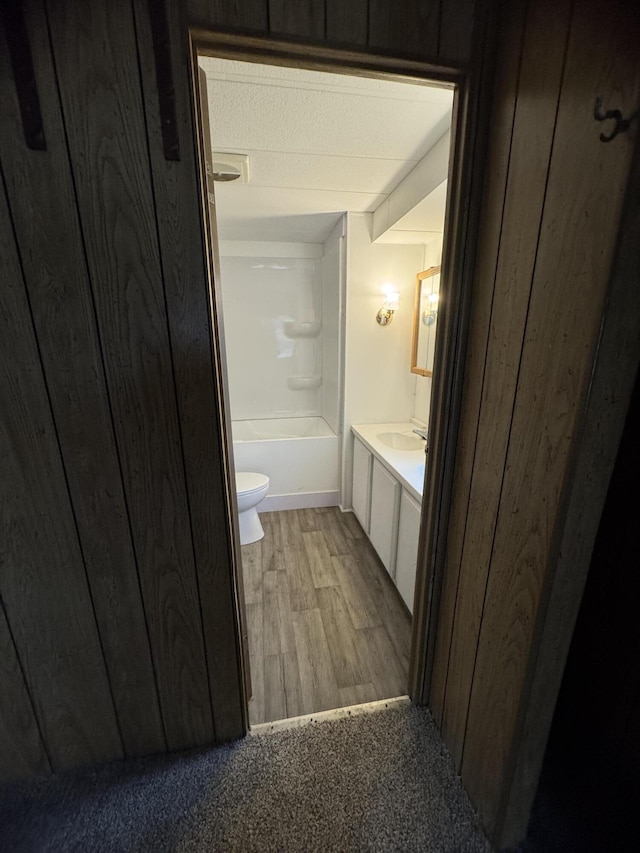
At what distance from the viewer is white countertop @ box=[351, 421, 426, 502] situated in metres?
1.81

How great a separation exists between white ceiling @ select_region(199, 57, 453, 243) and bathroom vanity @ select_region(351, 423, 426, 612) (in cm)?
144

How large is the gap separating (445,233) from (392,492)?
1414 mm

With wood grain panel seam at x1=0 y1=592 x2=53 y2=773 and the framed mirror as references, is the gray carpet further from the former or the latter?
the framed mirror

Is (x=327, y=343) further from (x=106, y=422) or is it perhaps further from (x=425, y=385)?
(x=106, y=422)

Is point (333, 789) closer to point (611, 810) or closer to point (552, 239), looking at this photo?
point (611, 810)

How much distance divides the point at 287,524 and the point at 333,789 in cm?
186

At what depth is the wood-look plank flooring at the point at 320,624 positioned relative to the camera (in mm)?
1553

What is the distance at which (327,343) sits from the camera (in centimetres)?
352

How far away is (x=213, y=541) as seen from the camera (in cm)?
110

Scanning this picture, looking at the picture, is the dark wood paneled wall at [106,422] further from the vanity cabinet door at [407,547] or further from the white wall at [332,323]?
the white wall at [332,323]

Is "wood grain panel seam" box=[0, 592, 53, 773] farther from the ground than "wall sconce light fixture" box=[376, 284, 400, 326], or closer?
closer

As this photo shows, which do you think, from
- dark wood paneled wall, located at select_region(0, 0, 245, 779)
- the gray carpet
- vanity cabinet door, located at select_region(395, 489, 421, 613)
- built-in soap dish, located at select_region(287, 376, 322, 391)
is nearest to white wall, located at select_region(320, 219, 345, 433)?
built-in soap dish, located at select_region(287, 376, 322, 391)

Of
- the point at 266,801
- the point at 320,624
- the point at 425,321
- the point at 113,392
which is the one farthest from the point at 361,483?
the point at 113,392

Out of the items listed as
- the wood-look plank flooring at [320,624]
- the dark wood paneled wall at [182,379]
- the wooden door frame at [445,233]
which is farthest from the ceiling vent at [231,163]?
the wood-look plank flooring at [320,624]
